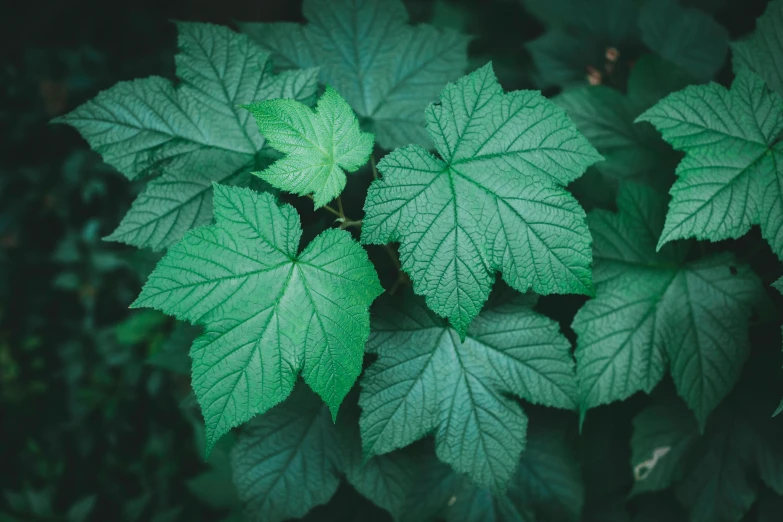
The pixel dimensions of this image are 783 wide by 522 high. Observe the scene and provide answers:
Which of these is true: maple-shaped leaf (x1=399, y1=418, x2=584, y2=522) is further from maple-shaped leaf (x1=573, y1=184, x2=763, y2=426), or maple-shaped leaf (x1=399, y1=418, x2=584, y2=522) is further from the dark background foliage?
the dark background foliage

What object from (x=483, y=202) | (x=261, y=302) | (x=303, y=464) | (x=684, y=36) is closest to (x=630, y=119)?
(x=684, y=36)

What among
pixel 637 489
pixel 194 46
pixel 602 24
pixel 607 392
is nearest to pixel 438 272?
pixel 607 392

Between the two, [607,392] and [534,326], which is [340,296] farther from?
[607,392]

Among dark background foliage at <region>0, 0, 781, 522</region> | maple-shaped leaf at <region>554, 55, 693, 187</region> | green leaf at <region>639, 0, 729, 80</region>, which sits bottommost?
dark background foliage at <region>0, 0, 781, 522</region>

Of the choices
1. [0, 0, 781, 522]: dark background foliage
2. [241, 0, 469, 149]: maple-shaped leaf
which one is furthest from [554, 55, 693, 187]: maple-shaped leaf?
[0, 0, 781, 522]: dark background foliage

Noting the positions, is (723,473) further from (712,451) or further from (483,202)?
(483,202)

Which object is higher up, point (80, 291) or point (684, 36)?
point (684, 36)
